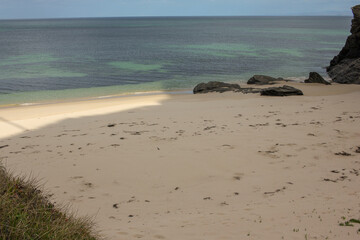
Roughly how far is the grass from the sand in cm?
90

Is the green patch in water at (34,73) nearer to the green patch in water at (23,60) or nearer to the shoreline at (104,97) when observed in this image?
the green patch in water at (23,60)

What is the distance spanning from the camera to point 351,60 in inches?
987

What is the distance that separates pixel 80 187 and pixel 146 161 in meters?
1.62

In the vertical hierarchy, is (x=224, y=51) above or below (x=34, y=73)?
above

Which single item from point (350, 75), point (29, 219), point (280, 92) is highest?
point (350, 75)

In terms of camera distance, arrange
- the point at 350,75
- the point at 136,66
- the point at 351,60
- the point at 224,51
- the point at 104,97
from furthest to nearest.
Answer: the point at 224,51 → the point at 136,66 → the point at 351,60 → the point at 350,75 → the point at 104,97

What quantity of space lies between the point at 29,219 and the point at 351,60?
2599 centimetres

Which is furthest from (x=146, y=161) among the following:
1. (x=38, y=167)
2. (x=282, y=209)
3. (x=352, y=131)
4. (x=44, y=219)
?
(x=352, y=131)

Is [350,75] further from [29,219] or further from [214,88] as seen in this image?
[29,219]

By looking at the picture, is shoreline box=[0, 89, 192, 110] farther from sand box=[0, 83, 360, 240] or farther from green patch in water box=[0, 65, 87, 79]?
green patch in water box=[0, 65, 87, 79]

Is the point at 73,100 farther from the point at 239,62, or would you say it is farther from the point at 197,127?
the point at 239,62

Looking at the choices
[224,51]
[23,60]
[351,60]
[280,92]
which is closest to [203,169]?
[280,92]

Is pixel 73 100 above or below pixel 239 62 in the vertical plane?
below

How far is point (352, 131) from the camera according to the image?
9.16 meters
